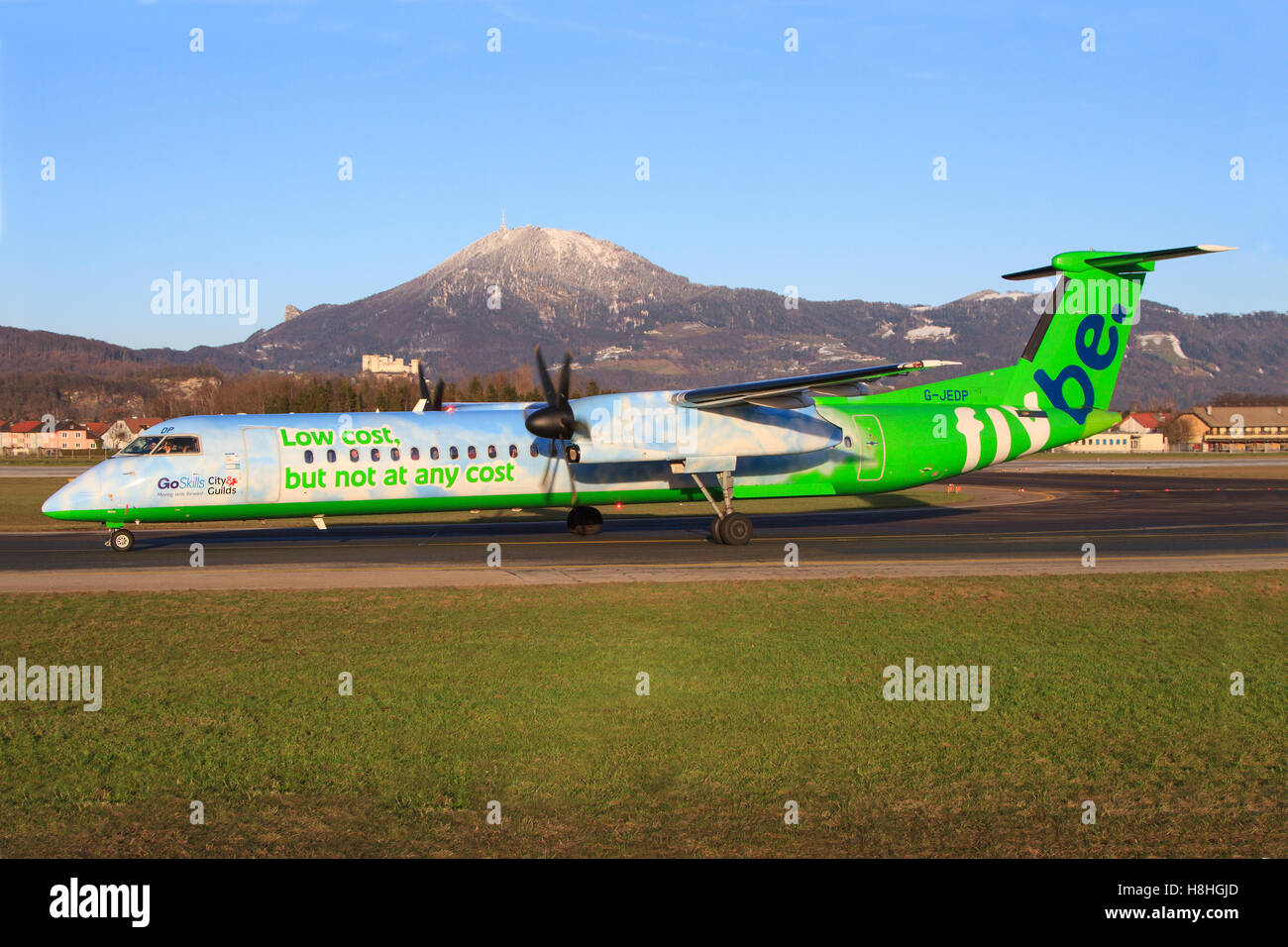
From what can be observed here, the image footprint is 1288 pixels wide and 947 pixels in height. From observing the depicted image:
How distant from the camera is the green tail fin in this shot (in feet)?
98.6

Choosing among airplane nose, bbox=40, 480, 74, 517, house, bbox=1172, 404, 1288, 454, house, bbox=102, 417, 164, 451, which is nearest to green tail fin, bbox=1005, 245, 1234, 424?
airplane nose, bbox=40, 480, 74, 517

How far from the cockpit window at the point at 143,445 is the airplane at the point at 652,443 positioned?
0.16 feet

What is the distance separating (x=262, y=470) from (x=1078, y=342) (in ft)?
76.1

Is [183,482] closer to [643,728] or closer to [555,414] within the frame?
[555,414]

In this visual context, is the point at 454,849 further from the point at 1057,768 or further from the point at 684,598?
the point at 684,598

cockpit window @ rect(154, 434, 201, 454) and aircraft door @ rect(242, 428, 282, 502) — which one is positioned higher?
cockpit window @ rect(154, 434, 201, 454)

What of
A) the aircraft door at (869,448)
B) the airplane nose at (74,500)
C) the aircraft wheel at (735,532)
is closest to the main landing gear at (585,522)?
the aircraft wheel at (735,532)

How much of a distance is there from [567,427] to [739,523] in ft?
17.2

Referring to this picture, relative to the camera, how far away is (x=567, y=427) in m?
25.4

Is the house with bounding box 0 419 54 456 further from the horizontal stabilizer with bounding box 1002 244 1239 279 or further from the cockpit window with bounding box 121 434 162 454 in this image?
the horizontal stabilizer with bounding box 1002 244 1239 279

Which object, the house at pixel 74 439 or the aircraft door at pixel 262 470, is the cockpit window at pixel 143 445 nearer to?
the aircraft door at pixel 262 470

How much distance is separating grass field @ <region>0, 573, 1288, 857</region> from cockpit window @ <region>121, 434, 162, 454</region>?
25.7 ft

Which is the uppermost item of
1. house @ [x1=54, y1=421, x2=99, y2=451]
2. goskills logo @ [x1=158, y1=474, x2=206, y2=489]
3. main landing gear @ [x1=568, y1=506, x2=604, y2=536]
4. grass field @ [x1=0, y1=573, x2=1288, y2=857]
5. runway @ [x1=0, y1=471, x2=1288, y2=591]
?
house @ [x1=54, y1=421, x2=99, y2=451]
